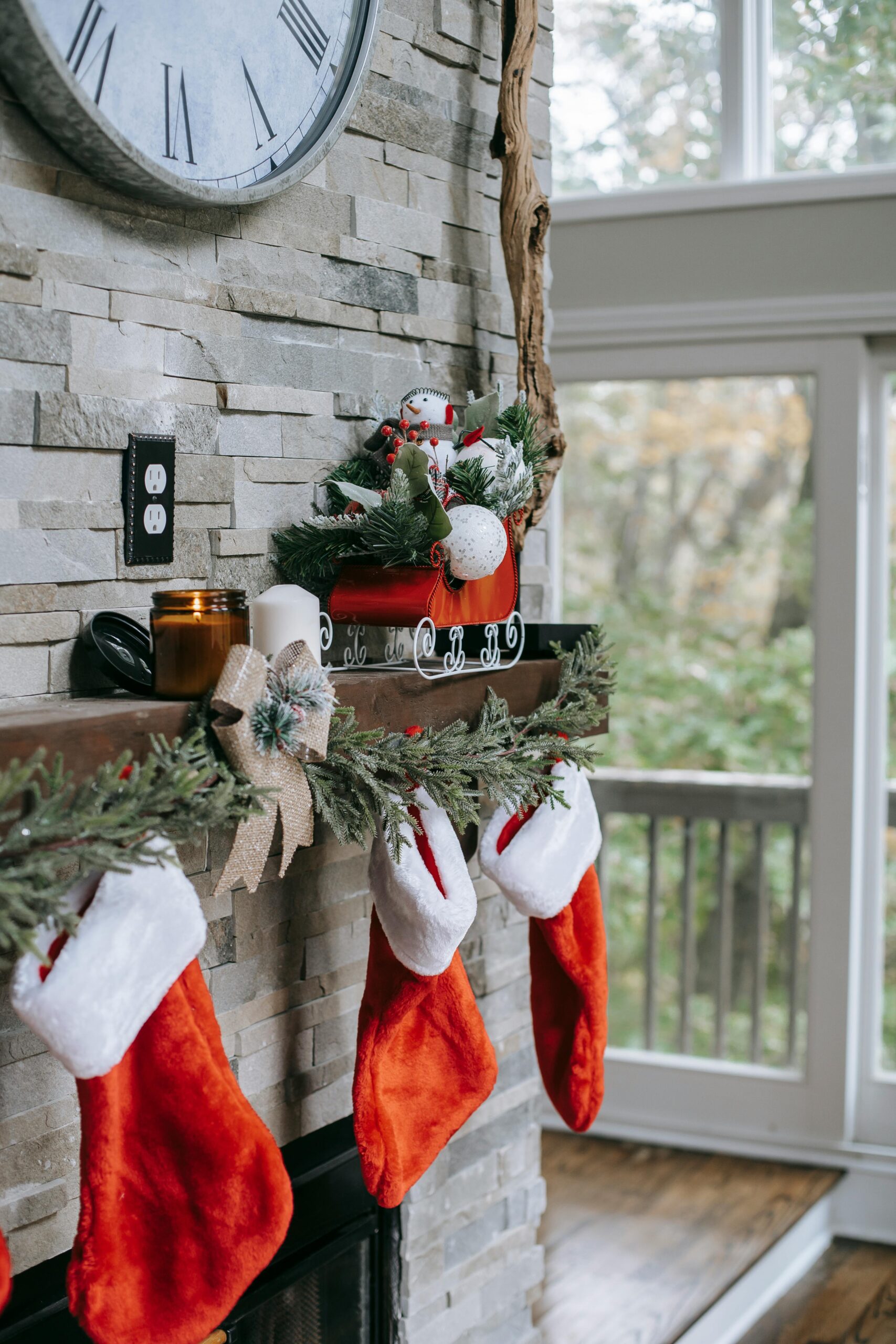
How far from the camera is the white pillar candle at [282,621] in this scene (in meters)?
1.22

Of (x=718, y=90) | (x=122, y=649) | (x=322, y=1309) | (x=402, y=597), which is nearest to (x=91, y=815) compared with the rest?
(x=122, y=649)

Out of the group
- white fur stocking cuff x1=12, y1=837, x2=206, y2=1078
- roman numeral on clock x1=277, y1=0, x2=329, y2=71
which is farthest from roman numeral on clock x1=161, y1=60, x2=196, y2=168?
white fur stocking cuff x1=12, y1=837, x2=206, y2=1078

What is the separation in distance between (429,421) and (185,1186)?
86 cm

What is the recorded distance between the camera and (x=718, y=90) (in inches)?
107

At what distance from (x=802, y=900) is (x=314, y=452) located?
2.00m

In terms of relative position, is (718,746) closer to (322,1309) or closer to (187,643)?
(322,1309)

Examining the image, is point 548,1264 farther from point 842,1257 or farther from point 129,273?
point 129,273

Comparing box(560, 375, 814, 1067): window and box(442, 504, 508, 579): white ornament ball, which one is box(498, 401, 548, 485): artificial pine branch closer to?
box(442, 504, 508, 579): white ornament ball

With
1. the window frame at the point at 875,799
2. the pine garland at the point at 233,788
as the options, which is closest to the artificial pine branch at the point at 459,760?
the pine garland at the point at 233,788

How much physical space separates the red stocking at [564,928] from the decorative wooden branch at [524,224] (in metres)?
0.37

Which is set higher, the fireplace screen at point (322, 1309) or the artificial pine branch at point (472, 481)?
the artificial pine branch at point (472, 481)

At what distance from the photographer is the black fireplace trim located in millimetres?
1186

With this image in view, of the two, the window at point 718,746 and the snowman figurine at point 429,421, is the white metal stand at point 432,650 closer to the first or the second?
the snowman figurine at point 429,421

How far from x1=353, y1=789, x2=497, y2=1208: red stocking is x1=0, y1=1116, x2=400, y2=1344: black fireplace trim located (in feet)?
0.50
